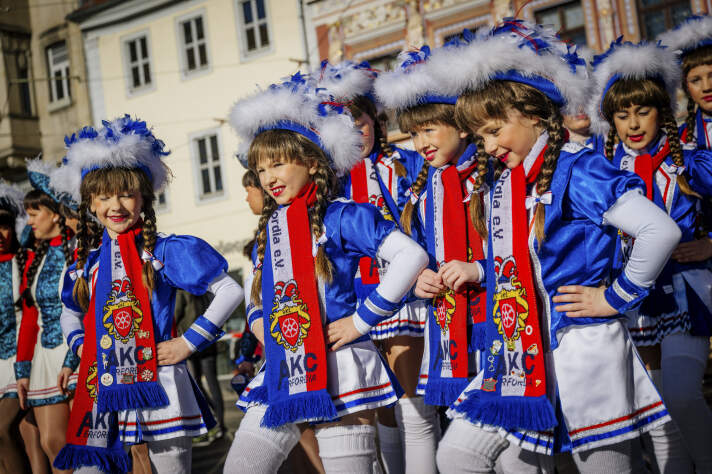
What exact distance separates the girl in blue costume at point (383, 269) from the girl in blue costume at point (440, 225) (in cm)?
10

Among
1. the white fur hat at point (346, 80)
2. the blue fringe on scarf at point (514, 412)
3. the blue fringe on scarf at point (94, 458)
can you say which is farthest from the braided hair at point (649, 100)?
the blue fringe on scarf at point (94, 458)

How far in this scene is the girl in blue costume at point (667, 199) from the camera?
12.0ft

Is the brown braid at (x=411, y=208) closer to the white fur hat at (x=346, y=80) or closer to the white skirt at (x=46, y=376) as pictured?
the white fur hat at (x=346, y=80)

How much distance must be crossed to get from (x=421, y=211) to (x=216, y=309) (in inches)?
45.6

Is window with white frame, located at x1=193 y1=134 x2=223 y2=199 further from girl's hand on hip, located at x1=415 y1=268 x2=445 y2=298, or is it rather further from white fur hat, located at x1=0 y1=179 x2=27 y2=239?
girl's hand on hip, located at x1=415 y1=268 x2=445 y2=298

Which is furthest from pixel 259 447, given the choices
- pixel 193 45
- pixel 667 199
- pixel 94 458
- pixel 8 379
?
pixel 193 45

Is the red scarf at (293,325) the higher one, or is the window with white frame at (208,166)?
the window with white frame at (208,166)

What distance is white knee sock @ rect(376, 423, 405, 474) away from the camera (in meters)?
4.32

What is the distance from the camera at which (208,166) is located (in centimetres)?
1869

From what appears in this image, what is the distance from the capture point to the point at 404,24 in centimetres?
1547

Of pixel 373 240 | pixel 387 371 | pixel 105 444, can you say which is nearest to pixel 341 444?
pixel 387 371

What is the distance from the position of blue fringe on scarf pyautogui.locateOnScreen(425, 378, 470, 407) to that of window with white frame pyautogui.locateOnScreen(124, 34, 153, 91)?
17.4 m

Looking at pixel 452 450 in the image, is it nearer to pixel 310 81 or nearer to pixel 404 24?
pixel 310 81

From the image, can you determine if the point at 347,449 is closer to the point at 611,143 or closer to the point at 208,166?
the point at 611,143
